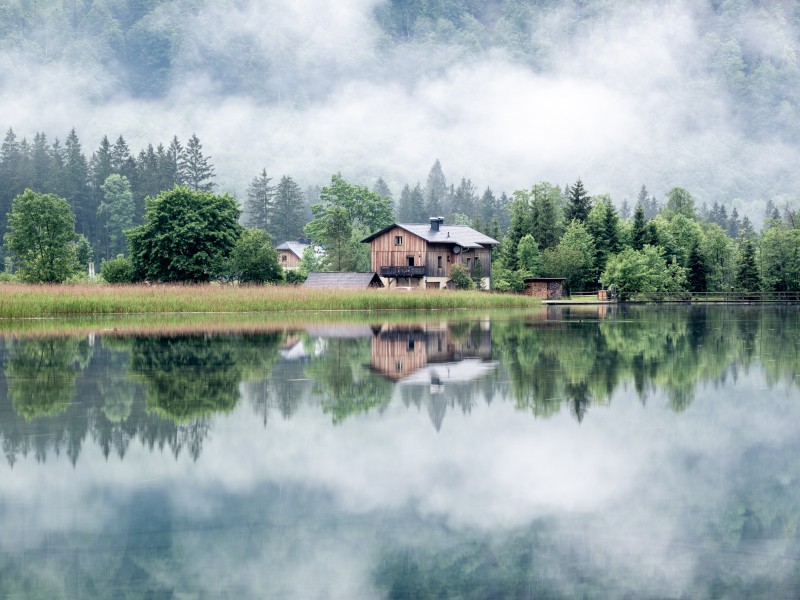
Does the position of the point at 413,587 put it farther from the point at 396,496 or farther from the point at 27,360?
the point at 27,360

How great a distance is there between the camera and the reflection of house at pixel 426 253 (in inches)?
3952

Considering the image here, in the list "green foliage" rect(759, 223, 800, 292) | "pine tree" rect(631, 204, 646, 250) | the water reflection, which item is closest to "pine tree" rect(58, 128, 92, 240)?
"pine tree" rect(631, 204, 646, 250)

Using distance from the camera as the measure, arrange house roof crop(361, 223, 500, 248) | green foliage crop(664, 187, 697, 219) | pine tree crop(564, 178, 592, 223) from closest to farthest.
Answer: house roof crop(361, 223, 500, 248), pine tree crop(564, 178, 592, 223), green foliage crop(664, 187, 697, 219)

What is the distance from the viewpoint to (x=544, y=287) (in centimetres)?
10000

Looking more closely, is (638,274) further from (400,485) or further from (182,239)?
(400,485)

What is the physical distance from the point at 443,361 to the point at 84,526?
1649 cm

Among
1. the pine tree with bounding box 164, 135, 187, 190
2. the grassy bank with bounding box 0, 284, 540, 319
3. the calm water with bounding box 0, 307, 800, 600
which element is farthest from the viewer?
the pine tree with bounding box 164, 135, 187, 190

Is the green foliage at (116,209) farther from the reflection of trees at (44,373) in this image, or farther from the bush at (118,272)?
the reflection of trees at (44,373)

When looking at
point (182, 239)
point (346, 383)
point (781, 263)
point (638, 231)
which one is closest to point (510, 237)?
point (638, 231)

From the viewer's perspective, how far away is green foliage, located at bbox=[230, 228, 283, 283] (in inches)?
2904

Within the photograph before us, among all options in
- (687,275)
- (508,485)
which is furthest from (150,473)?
(687,275)

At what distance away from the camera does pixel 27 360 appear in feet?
83.5

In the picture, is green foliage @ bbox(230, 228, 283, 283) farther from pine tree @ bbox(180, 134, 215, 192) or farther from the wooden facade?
pine tree @ bbox(180, 134, 215, 192)

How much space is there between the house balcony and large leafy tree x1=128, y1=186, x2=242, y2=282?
2361 centimetres
